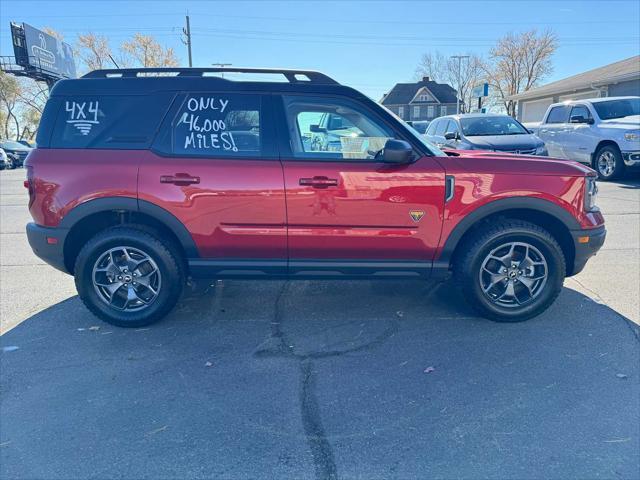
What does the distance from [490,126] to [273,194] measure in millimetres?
9025

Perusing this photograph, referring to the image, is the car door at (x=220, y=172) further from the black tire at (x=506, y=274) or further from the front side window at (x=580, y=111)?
the front side window at (x=580, y=111)

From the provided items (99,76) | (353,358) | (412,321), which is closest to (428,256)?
(412,321)

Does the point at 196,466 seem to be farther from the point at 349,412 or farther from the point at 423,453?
the point at 423,453

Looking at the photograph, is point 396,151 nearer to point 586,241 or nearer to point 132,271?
point 586,241

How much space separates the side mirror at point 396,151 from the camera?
3.45 meters

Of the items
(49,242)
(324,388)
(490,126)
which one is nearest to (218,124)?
(49,242)

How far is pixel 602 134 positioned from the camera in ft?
36.8

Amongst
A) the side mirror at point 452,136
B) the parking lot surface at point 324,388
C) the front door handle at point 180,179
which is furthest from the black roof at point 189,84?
the side mirror at point 452,136

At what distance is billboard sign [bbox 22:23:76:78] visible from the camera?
3288cm

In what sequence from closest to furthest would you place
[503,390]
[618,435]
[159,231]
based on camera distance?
1. [618,435]
2. [503,390]
3. [159,231]

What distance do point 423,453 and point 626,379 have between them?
162 cm

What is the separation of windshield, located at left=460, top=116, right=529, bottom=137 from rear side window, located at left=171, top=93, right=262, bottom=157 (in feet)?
27.2

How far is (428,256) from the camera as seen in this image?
3797mm

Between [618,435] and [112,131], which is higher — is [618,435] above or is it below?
below
